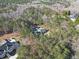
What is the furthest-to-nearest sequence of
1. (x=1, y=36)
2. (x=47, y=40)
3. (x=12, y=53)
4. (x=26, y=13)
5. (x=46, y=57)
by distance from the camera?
(x=26, y=13) < (x=1, y=36) < (x=12, y=53) < (x=47, y=40) < (x=46, y=57)

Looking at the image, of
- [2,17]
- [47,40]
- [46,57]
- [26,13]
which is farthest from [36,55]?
[26,13]

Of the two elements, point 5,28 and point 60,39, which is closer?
point 60,39

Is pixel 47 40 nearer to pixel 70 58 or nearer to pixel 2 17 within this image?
pixel 70 58

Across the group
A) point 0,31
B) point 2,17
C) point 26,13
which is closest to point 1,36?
point 0,31

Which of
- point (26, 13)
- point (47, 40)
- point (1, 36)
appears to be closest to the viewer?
point (47, 40)

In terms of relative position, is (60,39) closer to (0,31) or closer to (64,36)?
(64,36)

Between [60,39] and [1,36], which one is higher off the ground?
[60,39]
